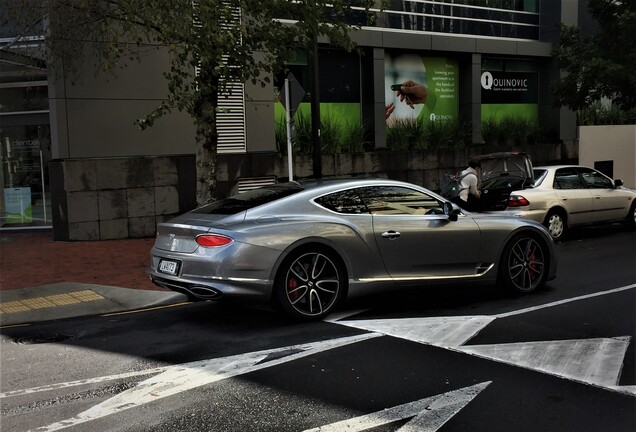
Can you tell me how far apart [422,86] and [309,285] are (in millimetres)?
14693

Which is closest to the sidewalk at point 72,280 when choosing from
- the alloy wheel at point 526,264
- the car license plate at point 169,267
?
the car license plate at point 169,267

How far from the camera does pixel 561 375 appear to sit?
4691 millimetres

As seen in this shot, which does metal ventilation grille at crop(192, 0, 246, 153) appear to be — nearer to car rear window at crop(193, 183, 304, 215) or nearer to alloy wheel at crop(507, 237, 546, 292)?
car rear window at crop(193, 183, 304, 215)

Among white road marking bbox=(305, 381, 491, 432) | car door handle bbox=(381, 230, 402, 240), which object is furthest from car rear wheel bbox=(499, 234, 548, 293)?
white road marking bbox=(305, 381, 491, 432)

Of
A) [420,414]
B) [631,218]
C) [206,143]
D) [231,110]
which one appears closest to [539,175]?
[631,218]

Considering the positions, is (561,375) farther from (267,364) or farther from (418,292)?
(418,292)

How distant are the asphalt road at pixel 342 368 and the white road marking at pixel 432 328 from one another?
0.06 ft

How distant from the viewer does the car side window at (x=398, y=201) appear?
22.6 ft

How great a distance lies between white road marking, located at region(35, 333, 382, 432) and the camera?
13.8 ft

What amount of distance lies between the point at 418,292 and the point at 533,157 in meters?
14.9

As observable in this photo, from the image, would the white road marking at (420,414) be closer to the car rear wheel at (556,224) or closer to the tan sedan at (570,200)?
the tan sedan at (570,200)

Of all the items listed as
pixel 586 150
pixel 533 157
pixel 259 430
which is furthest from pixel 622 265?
pixel 586 150

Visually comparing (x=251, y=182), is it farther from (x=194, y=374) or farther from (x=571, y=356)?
(x=571, y=356)

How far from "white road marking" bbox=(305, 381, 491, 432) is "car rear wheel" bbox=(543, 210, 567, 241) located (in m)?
8.50
